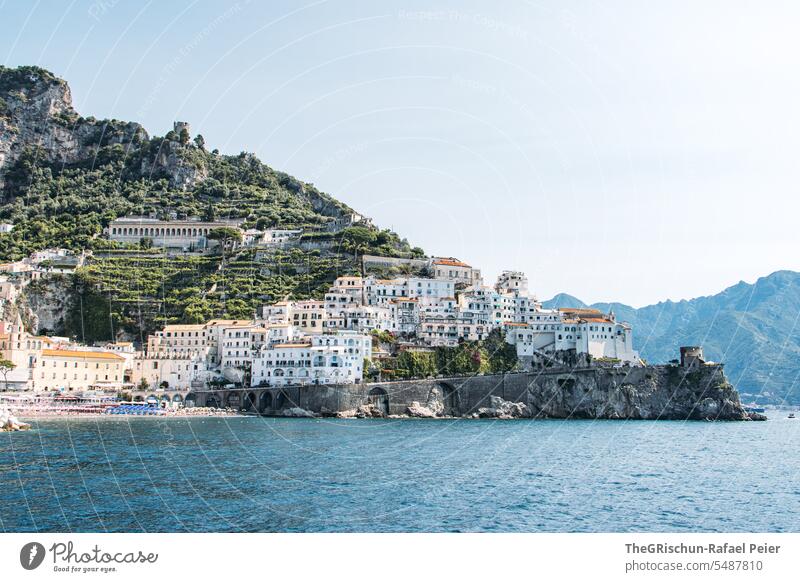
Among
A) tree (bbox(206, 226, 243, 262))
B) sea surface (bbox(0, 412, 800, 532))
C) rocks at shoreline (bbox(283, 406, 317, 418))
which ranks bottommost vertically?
rocks at shoreline (bbox(283, 406, 317, 418))

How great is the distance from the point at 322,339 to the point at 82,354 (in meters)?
21.2

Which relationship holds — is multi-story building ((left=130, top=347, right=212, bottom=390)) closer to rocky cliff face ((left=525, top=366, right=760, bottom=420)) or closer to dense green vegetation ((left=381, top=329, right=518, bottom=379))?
dense green vegetation ((left=381, top=329, right=518, bottom=379))

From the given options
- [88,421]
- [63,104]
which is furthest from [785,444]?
[63,104]

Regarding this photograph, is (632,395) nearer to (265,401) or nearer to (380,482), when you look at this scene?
(265,401)

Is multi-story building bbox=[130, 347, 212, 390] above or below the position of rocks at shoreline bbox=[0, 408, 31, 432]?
above

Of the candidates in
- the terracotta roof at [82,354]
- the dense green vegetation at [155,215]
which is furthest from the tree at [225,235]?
the terracotta roof at [82,354]

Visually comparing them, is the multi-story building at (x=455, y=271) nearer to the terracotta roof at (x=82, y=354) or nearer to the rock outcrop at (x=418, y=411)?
the rock outcrop at (x=418, y=411)

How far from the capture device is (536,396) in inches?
2990

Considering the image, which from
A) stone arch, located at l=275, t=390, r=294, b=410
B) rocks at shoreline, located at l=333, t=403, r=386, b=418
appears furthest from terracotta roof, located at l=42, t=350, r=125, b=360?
rocks at shoreline, located at l=333, t=403, r=386, b=418

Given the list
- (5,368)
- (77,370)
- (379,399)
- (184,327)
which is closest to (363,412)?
(379,399)

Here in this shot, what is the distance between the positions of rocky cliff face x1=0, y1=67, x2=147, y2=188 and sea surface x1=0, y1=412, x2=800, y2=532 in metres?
86.1

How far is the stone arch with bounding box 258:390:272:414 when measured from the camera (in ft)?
230

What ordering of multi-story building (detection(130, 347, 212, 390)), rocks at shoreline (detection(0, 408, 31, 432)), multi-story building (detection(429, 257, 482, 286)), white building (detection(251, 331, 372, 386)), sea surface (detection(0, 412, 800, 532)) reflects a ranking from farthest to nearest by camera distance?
1. multi-story building (detection(429, 257, 482, 286))
2. multi-story building (detection(130, 347, 212, 390))
3. white building (detection(251, 331, 372, 386))
4. rocks at shoreline (detection(0, 408, 31, 432))
5. sea surface (detection(0, 412, 800, 532))

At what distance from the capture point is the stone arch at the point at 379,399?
2756 inches
